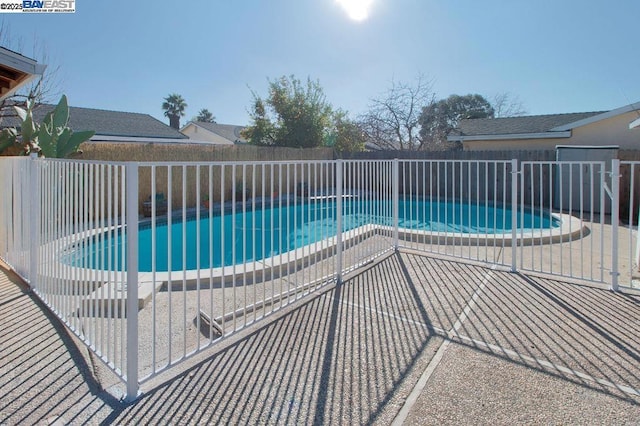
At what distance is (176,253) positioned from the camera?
802 centimetres

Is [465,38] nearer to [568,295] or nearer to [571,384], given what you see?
[568,295]

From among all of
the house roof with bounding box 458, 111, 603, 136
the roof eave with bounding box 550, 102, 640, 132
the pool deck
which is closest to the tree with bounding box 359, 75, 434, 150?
the house roof with bounding box 458, 111, 603, 136

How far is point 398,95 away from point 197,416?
19956 millimetres

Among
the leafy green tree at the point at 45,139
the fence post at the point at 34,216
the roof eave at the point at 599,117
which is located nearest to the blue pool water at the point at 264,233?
the fence post at the point at 34,216

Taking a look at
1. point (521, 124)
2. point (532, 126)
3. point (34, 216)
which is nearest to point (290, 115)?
point (521, 124)

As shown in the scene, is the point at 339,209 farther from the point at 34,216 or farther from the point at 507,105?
the point at 507,105

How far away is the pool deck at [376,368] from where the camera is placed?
7.59 ft

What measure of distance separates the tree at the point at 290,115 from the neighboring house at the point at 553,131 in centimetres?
667

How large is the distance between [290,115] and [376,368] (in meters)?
16.8

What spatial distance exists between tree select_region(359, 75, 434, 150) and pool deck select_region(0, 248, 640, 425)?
17.2 m

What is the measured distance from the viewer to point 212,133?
1179 inches

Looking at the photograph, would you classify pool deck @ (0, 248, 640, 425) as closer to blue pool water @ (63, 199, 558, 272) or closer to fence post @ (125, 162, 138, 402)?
fence post @ (125, 162, 138, 402)

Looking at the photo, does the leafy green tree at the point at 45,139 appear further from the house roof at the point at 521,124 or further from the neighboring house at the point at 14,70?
the house roof at the point at 521,124

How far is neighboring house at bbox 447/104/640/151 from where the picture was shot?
41.3 ft
